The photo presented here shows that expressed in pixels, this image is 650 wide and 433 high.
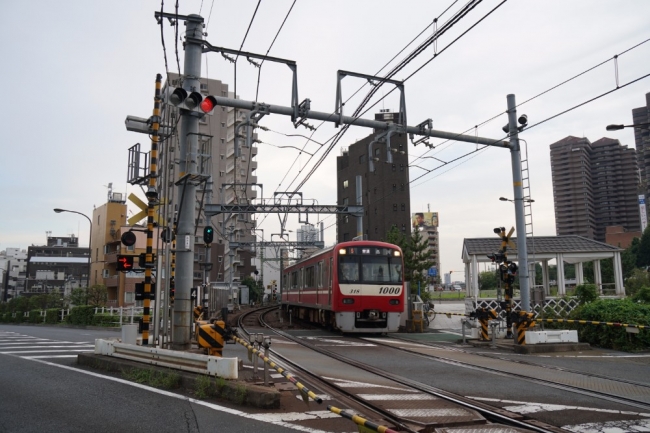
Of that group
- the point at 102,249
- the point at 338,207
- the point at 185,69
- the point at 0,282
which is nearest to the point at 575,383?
the point at 185,69

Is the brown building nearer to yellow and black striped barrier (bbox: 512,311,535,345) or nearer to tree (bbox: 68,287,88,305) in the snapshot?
tree (bbox: 68,287,88,305)

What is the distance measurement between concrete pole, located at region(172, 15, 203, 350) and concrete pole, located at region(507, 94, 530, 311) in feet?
27.3

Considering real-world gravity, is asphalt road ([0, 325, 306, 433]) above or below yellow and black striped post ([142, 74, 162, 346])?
below

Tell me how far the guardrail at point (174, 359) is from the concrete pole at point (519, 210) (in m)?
9.20

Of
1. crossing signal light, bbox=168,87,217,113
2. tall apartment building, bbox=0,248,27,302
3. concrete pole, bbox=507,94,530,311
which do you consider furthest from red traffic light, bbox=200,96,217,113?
tall apartment building, bbox=0,248,27,302

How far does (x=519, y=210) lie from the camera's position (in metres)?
13.6

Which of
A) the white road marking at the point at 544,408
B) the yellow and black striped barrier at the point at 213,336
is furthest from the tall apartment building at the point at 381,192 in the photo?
the white road marking at the point at 544,408

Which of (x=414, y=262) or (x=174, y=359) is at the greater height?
(x=414, y=262)

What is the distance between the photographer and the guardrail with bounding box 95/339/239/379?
698 cm

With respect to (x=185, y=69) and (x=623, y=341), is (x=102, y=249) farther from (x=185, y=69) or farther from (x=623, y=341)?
(x=623, y=341)

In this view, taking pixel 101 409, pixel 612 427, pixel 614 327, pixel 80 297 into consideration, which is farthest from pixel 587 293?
pixel 80 297

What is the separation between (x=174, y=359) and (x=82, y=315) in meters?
21.8

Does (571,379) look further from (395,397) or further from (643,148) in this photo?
(643,148)

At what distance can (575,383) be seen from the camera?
7.93m
